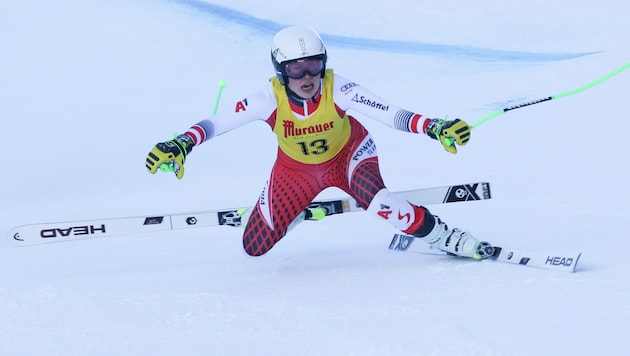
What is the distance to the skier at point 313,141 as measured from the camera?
4.15 metres

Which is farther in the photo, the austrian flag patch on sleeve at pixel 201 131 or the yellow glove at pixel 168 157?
the austrian flag patch on sleeve at pixel 201 131

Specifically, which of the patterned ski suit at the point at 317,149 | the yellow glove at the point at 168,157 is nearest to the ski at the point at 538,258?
the patterned ski suit at the point at 317,149

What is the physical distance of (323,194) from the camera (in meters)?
6.20

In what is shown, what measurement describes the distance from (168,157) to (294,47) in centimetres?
66

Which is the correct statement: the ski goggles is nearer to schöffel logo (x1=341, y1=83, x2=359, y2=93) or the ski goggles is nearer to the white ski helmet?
the white ski helmet

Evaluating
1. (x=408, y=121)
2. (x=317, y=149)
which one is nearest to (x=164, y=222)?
(x=317, y=149)

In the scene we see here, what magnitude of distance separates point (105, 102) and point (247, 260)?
384 centimetres

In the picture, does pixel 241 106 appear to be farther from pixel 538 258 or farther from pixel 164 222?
pixel 538 258

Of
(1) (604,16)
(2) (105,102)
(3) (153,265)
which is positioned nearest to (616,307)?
(3) (153,265)

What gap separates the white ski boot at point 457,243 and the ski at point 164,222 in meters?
0.28

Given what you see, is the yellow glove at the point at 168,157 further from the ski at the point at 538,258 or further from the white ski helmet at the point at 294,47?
the ski at the point at 538,258

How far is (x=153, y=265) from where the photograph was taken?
4.76 meters

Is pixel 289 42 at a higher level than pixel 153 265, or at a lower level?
higher

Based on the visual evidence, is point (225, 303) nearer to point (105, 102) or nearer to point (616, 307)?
point (616, 307)
